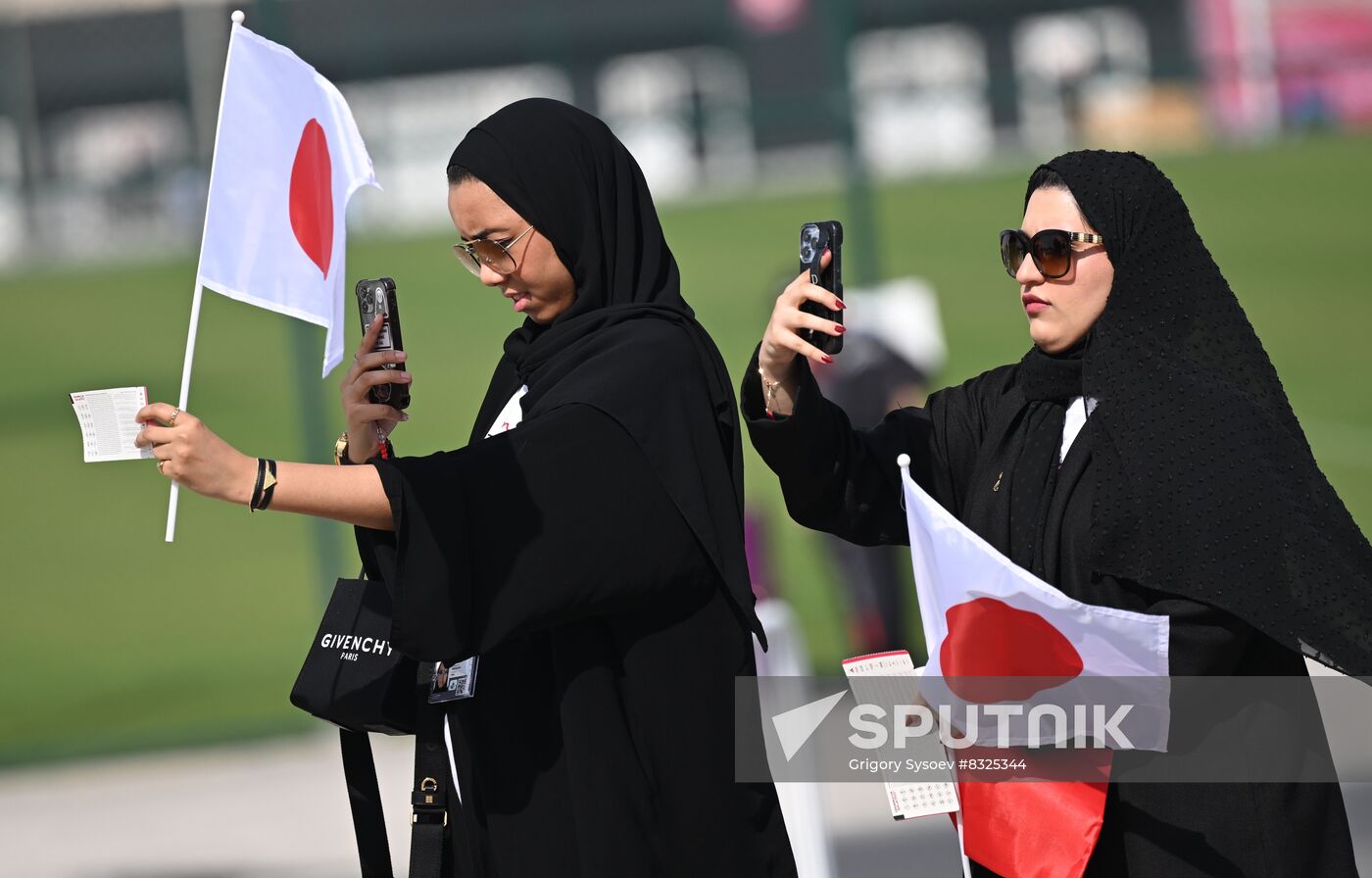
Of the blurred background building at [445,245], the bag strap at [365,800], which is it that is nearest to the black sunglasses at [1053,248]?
the bag strap at [365,800]

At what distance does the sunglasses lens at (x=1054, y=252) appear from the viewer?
249cm

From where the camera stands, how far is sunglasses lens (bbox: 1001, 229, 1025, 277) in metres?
2.55

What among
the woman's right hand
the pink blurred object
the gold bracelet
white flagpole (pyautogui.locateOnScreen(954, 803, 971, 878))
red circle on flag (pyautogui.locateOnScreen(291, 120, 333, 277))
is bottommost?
white flagpole (pyautogui.locateOnScreen(954, 803, 971, 878))

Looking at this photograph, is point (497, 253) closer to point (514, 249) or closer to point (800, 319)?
point (514, 249)

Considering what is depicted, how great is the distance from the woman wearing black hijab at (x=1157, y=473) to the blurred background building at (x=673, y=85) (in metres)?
4.56

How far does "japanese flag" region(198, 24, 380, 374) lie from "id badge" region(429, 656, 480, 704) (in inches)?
20.4

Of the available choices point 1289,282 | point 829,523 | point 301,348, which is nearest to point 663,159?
point 301,348

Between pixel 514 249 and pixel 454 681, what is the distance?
0.64m

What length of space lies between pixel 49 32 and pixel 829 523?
11208 millimetres

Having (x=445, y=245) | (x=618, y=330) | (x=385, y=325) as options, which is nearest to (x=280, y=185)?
(x=385, y=325)

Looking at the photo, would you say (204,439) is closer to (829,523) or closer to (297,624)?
(829,523)

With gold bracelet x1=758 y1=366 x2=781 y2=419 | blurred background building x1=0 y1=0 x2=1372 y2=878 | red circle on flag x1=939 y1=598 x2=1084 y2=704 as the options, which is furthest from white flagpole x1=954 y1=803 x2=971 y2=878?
blurred background building x1=0 y1=0 x2=1372 y2=878

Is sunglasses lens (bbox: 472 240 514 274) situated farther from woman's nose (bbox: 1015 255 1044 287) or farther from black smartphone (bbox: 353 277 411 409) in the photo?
woman's nose (bbox: 1015 255 1044 287)

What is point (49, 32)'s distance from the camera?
12.5m
